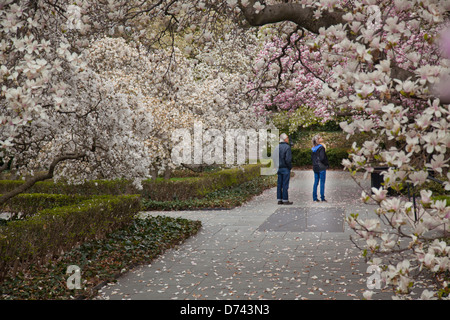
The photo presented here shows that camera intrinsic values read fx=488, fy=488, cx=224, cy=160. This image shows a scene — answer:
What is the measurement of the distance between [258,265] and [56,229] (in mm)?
2887

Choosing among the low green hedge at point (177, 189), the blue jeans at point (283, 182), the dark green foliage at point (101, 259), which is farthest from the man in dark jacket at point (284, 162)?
the dark green foliage at point (101, 259)

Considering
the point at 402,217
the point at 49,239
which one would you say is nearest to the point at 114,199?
the point at 49,239

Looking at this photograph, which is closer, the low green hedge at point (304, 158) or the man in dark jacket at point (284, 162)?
the man in dark jacket at point (284, 162)

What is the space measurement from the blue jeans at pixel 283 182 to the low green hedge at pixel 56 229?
18.0ft

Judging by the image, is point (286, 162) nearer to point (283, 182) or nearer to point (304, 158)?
point (283, 182)

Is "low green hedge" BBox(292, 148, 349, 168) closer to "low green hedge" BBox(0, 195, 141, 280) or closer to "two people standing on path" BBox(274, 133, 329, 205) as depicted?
"two people standing on path" BBox(274, 133, 329, 205)

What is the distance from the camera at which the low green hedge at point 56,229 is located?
585 cm

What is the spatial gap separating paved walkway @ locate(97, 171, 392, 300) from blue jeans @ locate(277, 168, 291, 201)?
2.38 m

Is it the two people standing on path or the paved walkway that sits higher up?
the two people standing on path

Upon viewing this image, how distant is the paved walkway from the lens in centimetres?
576

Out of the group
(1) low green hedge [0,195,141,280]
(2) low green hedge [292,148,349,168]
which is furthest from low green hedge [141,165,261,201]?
(2) low green hedge [292,148,349,168]

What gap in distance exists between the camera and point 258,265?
7.00m

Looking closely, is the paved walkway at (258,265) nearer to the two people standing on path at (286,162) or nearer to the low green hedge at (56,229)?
the low green hedge at (56,229)
